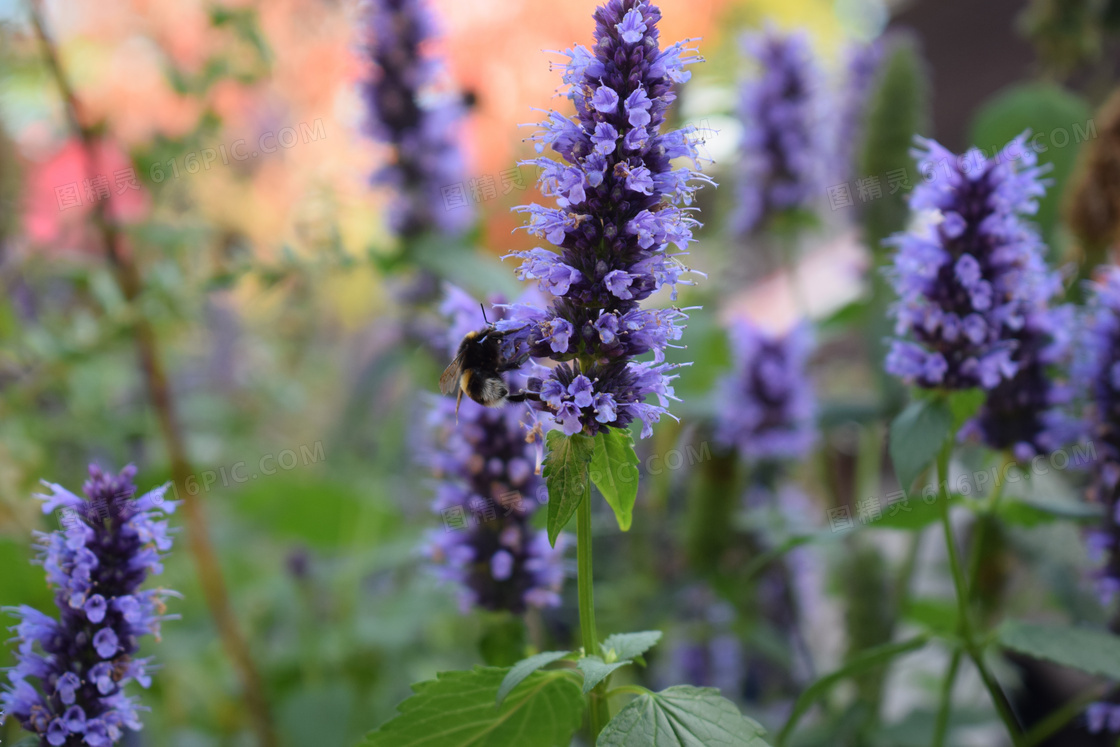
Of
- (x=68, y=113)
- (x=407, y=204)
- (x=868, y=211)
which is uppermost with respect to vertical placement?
(x=68, y=113)

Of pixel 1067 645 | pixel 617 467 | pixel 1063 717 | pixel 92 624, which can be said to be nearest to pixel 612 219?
pixel 617 467

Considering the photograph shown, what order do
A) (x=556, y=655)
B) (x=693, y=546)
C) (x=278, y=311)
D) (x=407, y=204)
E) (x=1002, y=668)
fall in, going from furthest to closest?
(x=278, y=311), (x=1002, y=668), (x=407, y=204), (x=693, y=546), (x=556, y=655)

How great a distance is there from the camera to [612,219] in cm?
93

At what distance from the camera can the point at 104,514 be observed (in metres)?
0.94

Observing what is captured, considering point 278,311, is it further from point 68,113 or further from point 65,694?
point 65,694

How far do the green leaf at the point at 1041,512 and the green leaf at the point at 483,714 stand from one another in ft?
2.78

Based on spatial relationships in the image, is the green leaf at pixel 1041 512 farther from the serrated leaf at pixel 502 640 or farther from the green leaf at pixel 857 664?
the serrated leaf at pixel 502 640

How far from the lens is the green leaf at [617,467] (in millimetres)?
933

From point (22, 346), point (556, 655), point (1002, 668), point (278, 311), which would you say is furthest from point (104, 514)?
point (278, 311)

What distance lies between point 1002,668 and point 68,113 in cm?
284

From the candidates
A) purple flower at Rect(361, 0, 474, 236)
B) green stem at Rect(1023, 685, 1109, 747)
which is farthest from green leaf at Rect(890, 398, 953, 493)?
purple flower at Rect(361, 0, 474, 236)

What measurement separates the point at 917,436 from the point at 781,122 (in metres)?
1.55

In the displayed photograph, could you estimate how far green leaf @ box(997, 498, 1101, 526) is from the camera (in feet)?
4.33

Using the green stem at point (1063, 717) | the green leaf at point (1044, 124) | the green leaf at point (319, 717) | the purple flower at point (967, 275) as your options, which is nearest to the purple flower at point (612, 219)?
the purple flower at point (967, 275)
